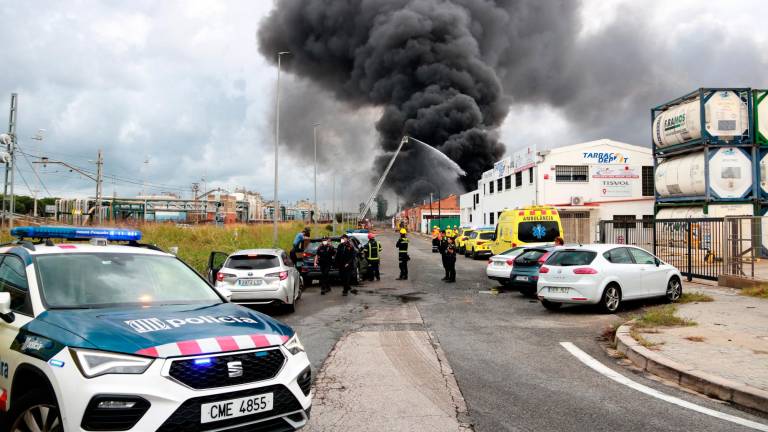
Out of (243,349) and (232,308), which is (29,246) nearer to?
(232,308)

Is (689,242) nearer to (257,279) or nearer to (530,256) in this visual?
(530,256)

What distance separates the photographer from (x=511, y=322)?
961 centimetres

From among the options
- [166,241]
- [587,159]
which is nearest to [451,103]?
[587,159]

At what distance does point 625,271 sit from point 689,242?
6242mm

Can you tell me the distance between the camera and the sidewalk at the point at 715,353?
17.0ft

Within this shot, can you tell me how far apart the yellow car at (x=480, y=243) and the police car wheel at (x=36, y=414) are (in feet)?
83.8

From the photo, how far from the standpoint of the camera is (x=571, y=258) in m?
10.7

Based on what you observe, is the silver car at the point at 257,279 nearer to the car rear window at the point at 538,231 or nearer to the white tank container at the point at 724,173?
the car rear window at the point at 538,231

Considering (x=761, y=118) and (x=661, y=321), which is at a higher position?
(x=761, y=118)

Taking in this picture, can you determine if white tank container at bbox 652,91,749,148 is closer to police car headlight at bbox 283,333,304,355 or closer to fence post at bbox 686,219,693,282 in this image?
fence post at bbox 686,219,693,282

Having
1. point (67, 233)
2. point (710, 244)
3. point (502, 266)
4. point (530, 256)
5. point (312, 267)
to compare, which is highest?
point (67, 233)

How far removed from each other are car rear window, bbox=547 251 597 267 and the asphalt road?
3.21ft

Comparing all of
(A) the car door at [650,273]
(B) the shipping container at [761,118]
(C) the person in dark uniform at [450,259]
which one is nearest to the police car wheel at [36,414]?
(A) the car door at [650,273]

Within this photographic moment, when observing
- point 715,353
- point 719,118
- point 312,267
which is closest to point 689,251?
point 715,353
